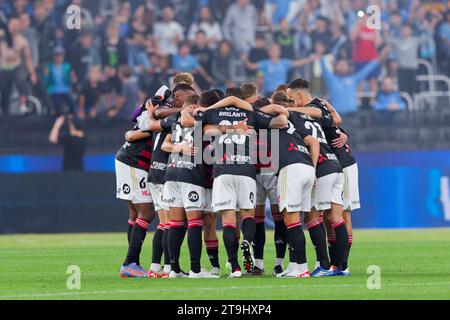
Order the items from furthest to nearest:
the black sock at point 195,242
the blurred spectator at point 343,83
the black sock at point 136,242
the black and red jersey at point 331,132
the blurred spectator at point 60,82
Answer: the blurred spectator at point 343,83
the blurred spectator at point 60,82
the black sock at point 136,242
the black and red jersey at point 331,132
the black sock at point 195,242

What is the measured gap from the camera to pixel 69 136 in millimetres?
23641

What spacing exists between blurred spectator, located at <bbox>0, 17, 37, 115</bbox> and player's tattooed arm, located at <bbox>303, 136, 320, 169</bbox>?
12.8 m

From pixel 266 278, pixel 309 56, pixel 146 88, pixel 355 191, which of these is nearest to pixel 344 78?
pixel 309 56

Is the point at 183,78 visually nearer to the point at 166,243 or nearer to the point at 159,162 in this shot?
the point at 159,162

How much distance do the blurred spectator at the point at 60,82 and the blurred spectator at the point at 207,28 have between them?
9.77 feet

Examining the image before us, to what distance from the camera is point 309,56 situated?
25.2 meters

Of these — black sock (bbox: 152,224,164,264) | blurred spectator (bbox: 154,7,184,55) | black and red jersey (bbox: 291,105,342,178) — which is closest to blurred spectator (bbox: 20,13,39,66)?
blurred spectator (bbox: 154,7,184,55)

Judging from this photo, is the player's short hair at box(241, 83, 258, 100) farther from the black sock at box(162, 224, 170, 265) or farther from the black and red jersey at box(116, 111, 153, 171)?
the black sock at box(162, 224, 170, 265)

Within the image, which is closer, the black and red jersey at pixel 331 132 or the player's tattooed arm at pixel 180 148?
the player's tattooed arm at pixel 180 148

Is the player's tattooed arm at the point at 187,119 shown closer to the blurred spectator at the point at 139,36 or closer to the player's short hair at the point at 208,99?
the player's short hair at the point at 208,99

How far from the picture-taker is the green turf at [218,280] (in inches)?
398

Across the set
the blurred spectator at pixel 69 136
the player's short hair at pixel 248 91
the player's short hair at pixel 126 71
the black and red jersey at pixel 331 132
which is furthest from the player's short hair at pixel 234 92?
the player's short hair at pixel 126 71
